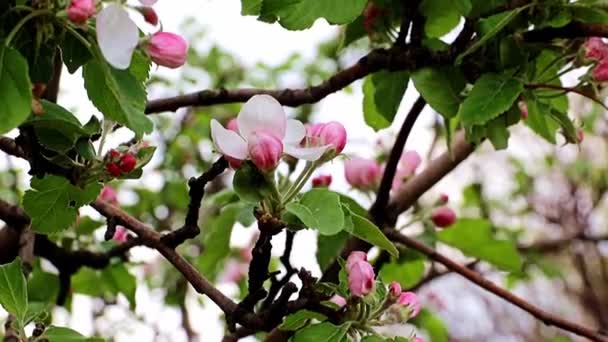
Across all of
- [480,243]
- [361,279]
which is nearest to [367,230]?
[361,279]

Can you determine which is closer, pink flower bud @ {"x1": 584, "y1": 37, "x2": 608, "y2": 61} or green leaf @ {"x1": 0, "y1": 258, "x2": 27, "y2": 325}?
green leaf @ {"x1": 0, "y1": 258, "x2": 27, "y2": 325}

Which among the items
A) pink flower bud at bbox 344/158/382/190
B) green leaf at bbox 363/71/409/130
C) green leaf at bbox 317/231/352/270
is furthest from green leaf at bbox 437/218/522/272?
green leaf at bbox 363/71/409/130

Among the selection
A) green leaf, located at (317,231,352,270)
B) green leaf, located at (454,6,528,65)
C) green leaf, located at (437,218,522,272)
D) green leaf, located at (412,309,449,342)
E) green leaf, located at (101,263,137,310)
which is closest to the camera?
green leaf, located at (454,6,528,65)

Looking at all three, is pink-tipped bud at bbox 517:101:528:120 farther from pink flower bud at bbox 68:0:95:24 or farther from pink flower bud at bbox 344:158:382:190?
pink flower bud at bbox 68:0:95:24

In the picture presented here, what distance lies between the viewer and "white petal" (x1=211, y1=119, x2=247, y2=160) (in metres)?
0.73

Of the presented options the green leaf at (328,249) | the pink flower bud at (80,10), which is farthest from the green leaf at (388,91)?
the pink flower bud at (80,10)

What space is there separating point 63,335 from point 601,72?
1.99ft

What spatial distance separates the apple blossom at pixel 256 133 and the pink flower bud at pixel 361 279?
10 cm

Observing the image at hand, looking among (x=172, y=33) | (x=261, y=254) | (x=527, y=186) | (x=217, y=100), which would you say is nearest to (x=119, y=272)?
(x=217, y=100)

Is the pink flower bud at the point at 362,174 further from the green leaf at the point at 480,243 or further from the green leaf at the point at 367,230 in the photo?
the green leaf at the point at 367,230

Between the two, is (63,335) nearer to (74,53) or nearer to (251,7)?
(74,53)

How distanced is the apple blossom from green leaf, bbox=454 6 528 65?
27 cm

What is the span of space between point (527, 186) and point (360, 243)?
2060 mm

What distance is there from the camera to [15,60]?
25.4 inches
